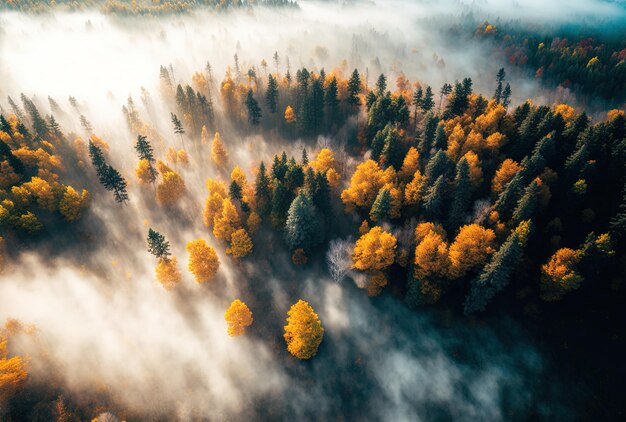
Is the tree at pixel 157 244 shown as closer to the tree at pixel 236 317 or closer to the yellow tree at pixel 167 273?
the yellow tree at pixel 167 273

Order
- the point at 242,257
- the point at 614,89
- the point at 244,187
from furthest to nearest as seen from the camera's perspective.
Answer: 1. the point at 614,89
2. the point at 244,187
3. the point at 242,257

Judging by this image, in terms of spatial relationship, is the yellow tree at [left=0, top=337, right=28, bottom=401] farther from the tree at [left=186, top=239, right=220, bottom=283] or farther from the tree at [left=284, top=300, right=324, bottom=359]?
the tree at [left=284, top=300, right=324, bottom=359]

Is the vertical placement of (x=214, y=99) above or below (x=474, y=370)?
above

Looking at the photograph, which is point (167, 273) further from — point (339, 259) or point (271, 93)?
point (271, 93)

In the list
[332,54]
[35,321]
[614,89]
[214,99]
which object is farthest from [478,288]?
[332,54]

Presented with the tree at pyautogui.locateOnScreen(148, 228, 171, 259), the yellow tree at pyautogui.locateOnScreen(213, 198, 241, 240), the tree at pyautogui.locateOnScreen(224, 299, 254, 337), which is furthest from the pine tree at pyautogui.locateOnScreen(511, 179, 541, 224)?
the tree at pyautogui.locateOnScreen(148, 228, 171, 259)

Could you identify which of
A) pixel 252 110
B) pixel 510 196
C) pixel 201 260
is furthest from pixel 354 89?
pixel 201 260

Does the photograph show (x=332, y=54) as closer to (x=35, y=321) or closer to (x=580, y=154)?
(x=580, y=154)
